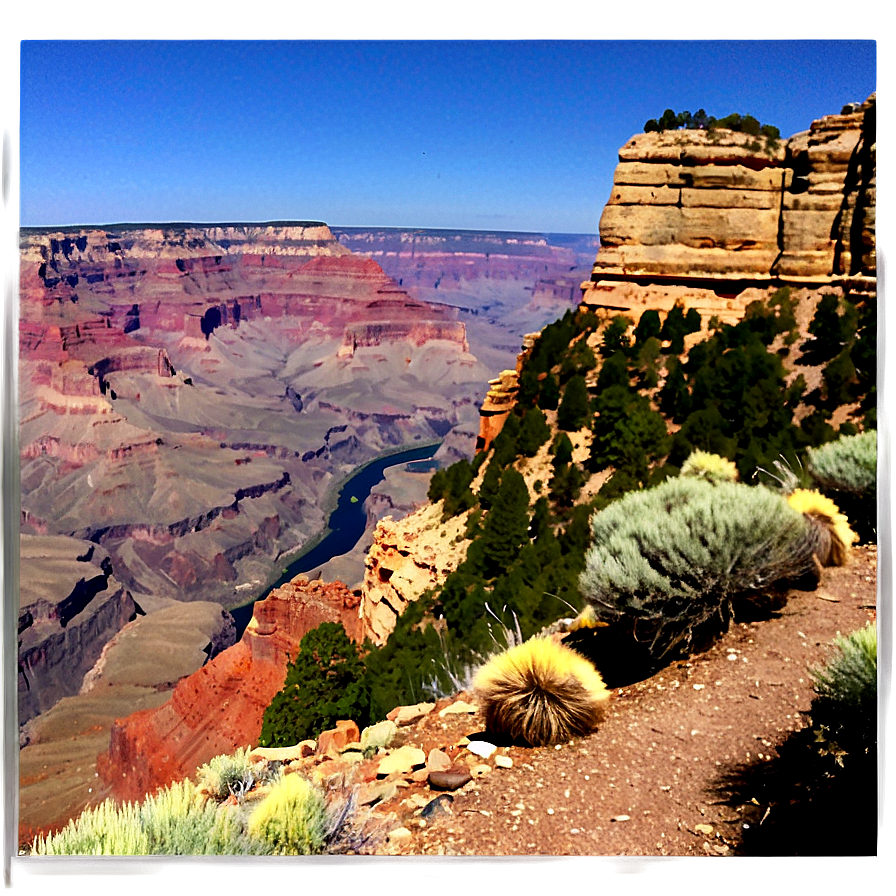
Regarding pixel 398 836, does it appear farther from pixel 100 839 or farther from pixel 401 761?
pixel 100 839

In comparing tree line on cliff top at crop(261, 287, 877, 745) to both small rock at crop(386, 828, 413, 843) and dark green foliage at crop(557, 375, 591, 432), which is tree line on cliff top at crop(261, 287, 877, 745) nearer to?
dark green foliage at crop(557, 375, 591, 432)

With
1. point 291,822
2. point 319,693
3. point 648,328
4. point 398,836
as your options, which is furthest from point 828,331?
point 291,822

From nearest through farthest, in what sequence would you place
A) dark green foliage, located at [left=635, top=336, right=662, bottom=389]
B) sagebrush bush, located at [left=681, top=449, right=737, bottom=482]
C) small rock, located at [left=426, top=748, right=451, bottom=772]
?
1. small rock, located at [left=426, top=748, right=451, bottom=772]
2. sagebrush bush, located at [left=681, top=449, right=737, bottom=482]
3. dark green foliage, located at [left=635, top=336, right=662, bottom=389]

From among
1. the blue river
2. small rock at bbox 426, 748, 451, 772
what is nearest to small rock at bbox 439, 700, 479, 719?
small rock at bbox 426, 748, 451, 772

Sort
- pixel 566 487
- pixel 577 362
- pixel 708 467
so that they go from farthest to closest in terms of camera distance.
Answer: pixel 577 362 < pixel 566 487 < pixel 708 467

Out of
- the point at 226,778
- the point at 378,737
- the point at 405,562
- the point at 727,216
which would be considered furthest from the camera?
the point at 727,216

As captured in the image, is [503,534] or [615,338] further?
[615,338]
